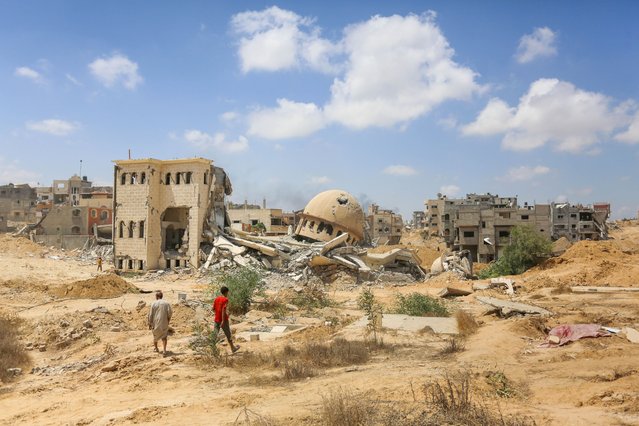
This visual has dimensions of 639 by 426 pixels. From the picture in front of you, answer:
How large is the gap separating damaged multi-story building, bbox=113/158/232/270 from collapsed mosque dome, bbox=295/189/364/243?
6.99 m

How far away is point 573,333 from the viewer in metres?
11.1

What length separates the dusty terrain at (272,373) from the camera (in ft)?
22.0

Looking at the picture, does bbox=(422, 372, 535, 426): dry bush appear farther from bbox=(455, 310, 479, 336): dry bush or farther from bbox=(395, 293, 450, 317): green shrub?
bbox=(395, 293, 450, 317): green shrub

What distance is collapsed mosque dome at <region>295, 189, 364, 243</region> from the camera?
125 feet

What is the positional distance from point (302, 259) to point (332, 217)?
641cm

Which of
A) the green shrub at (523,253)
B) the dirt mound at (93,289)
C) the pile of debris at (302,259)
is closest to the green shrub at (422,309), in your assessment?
the dirt mound at (93,289)

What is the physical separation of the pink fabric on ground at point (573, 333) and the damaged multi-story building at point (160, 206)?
28419 mm

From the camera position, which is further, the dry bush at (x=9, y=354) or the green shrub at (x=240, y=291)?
the green shrub at (x=240, y=291)

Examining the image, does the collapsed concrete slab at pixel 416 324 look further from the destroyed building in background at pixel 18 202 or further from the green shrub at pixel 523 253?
the destroyed building in background at pixel 18 202

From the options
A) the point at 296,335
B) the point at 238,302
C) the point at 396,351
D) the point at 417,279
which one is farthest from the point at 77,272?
the point at 396,351

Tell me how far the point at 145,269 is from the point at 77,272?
4.55 meters

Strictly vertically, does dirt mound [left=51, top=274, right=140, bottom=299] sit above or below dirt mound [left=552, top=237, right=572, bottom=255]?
below

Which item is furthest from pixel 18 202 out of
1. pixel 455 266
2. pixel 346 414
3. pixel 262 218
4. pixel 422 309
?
pixel 346 414

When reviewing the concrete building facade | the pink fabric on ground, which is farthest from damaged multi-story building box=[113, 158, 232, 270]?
the pink fabric on ground
